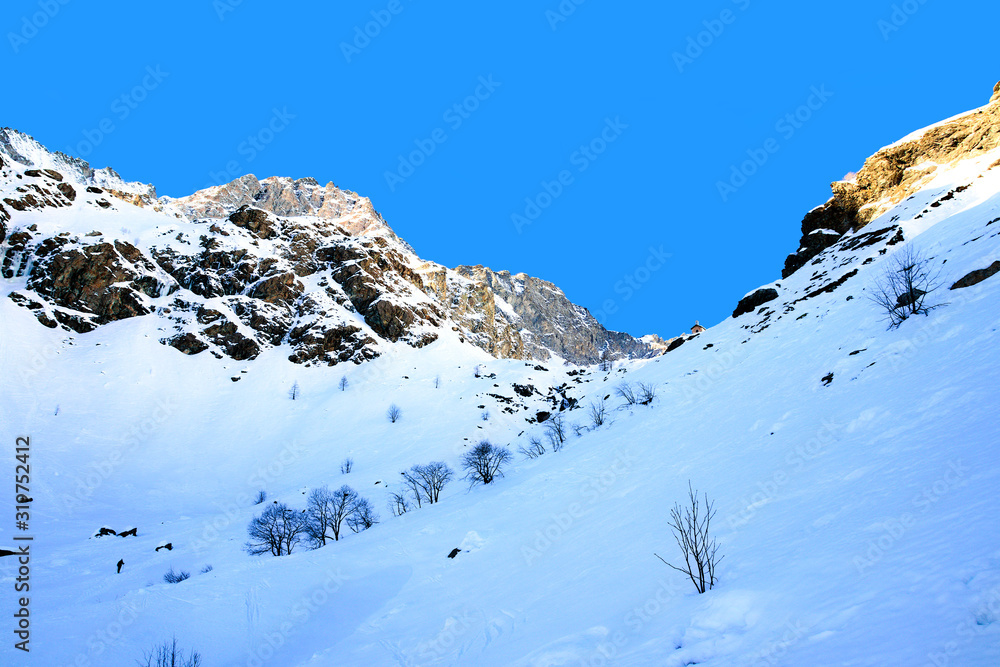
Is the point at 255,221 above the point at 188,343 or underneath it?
above

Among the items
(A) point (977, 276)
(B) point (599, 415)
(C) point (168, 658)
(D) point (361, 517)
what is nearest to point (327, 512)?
(D) point (361, 517)

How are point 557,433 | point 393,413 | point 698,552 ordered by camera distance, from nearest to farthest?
point 698,552, point 557,433, point 393,413

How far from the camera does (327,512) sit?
3650 cm

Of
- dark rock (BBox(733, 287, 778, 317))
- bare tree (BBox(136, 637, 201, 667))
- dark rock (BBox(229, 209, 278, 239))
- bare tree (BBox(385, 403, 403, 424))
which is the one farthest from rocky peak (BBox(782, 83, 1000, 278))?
dark rock (BBox(229, 209, 278, 239))

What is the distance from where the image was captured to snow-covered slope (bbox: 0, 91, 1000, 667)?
18.3 feet

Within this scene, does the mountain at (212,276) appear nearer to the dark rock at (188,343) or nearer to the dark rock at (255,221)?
the dark rock at (188,343)

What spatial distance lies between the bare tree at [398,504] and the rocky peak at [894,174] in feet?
170

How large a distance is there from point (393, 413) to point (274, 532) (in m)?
32.7

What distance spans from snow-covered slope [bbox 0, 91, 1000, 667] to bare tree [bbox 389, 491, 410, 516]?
2.87ft

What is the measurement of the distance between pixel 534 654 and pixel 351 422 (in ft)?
201

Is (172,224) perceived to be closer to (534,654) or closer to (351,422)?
(351,422)

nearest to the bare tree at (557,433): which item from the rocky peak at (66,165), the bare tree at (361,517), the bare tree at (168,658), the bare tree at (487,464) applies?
the bare tree at (487,464)

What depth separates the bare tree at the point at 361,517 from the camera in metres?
34.3

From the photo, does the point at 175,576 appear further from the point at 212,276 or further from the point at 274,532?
the point at 212,276
